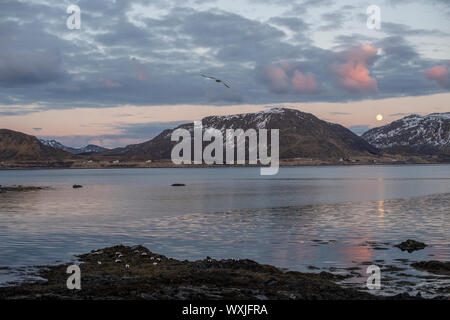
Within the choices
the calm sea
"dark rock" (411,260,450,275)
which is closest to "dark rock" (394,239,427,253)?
the calm sea

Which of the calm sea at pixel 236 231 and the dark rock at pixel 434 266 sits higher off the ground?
the dark rock at pixel 434 266

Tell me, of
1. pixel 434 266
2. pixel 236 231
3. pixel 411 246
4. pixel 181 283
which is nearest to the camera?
pixel 181 283

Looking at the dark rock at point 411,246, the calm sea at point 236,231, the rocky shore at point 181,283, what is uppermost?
the rocky shore at point 181,283

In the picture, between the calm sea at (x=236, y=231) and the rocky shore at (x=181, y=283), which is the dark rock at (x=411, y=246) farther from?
the rocky shore at (x=181, y=283)

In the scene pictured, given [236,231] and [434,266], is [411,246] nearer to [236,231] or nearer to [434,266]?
[434,266]

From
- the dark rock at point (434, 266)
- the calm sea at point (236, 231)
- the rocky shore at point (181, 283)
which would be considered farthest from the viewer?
the calm sea at point (236, 231)

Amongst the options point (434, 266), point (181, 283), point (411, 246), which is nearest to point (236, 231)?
point (411, 246)

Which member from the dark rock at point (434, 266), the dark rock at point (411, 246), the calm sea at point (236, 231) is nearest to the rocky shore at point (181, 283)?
the calm sea at point (236, 231)

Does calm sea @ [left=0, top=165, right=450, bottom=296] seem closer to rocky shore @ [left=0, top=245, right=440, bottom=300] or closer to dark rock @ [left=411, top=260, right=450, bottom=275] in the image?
dark rock @ [left=411, top=260, right=450, bottom=275]

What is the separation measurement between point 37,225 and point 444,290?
51.9m

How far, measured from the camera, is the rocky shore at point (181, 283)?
79.6 feet

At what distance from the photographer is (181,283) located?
27219 millimetres
